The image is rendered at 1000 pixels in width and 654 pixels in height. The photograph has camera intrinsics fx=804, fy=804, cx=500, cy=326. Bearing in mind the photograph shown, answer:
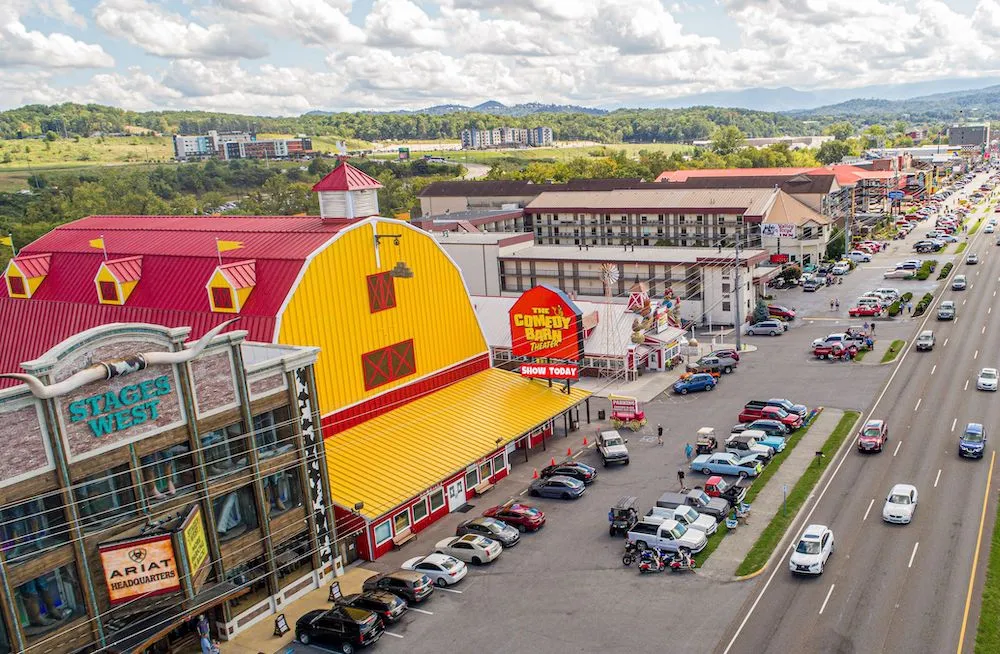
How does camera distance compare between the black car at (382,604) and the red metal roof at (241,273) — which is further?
the red metal roof at (241,273)

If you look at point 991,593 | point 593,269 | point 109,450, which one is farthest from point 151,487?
point 593,269

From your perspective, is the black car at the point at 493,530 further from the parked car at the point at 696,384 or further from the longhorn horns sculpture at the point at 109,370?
the parked car at the point at 696,384

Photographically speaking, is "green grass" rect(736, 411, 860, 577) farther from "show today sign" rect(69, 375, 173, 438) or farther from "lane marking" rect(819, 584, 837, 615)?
"show today sign" rect(69, 375, 173, 438)

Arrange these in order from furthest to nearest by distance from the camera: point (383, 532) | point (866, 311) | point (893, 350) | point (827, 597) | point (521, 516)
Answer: point (866, 311) → point (893, 350) → point (521, 516) → point (383, 532) → point (827, 597)

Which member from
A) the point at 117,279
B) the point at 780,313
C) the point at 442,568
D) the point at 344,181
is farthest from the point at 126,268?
the point at 780,313

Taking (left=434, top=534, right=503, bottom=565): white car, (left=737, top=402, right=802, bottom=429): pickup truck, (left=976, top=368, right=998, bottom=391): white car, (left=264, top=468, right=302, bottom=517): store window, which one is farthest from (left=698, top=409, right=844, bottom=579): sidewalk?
(left=264, top=468, right=302, bottom=517): store window

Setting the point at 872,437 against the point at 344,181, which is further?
the point at 344,181

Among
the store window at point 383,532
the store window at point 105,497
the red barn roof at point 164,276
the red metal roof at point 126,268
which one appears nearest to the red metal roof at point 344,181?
the red barn roof at point 164,276

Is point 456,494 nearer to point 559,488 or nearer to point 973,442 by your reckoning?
point 559,488
